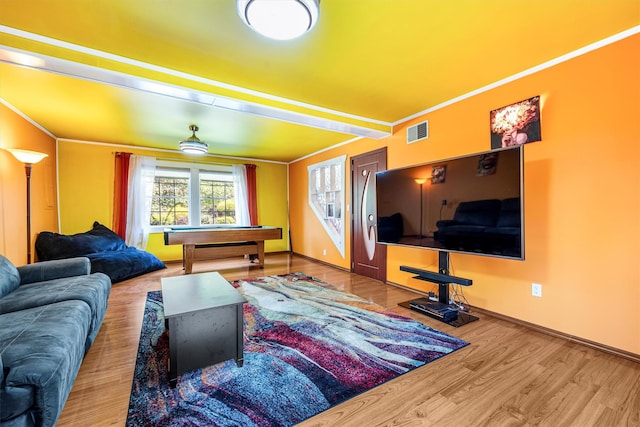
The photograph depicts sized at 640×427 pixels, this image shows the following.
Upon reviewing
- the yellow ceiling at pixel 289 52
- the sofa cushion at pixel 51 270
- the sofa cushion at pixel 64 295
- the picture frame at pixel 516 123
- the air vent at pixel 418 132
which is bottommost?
the sofa cushion at pixel 64 295

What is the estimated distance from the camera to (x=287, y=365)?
194cm

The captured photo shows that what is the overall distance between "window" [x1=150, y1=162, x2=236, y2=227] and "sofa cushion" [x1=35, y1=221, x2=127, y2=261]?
93 centimetres

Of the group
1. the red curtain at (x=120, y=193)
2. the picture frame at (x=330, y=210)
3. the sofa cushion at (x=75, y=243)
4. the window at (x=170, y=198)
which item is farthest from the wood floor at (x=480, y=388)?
the window at (x=170, y=198)

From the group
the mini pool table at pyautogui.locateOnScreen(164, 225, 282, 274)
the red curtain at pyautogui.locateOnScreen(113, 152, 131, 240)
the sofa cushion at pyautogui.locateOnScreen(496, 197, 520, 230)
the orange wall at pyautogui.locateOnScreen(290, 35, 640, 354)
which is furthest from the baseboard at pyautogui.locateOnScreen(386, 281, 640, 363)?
the red curtain at pyautogui.locateOnScreen(113, 152, 131, 240)

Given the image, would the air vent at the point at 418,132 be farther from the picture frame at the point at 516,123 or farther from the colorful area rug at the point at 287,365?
the colorful area rug at the point at 287,365

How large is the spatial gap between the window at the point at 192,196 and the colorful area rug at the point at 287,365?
10.1 feet

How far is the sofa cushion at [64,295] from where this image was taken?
185 centimetres

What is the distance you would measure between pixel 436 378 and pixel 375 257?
2538mm

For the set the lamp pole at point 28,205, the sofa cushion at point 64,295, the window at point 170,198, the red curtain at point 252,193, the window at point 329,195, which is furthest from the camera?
the red curtain at point 252,193

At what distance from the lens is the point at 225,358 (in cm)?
192

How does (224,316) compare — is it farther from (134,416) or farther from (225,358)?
(134,416)

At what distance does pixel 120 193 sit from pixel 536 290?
255 inches

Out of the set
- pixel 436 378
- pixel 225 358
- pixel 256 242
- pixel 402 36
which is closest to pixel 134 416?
pixel 225 358

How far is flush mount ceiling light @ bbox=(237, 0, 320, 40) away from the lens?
57.1 inches
